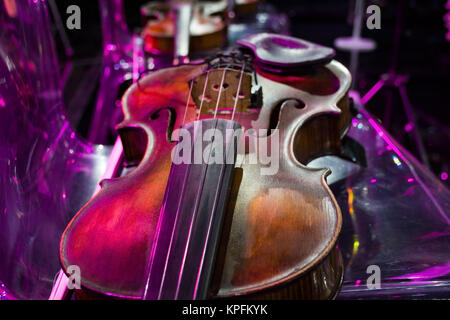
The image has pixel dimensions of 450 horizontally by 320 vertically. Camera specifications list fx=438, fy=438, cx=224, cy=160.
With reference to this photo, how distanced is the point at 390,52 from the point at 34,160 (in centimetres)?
271

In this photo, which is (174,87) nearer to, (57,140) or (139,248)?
(57,140)

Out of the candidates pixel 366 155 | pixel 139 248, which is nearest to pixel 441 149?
pixel 366 155

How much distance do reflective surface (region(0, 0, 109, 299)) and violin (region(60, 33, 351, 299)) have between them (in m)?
0.13

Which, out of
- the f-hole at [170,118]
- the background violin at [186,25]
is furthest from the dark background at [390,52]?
the f-hole at [170,118]

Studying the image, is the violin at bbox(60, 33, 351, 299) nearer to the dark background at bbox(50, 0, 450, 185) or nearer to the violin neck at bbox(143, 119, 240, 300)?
the violin neck at bbox(143, 119, 240, 300)

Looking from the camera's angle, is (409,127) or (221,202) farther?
(409,127)

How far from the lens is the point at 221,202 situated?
1.82ft

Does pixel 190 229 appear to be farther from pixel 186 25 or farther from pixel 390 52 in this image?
pixel 390 52

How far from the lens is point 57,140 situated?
97 centimetres

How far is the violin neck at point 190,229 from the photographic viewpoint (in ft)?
1.54

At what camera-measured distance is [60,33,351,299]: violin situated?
0.49 metres

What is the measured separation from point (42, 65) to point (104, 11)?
0.94m

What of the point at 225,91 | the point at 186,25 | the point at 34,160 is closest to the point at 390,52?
the point at 186,25

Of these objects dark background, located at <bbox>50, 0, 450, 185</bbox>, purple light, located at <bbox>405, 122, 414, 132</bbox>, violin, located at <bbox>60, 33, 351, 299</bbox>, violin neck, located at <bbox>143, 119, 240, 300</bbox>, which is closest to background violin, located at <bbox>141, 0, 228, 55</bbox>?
dark background, located at <bbox>50, 0, 450, 185</bbox>
